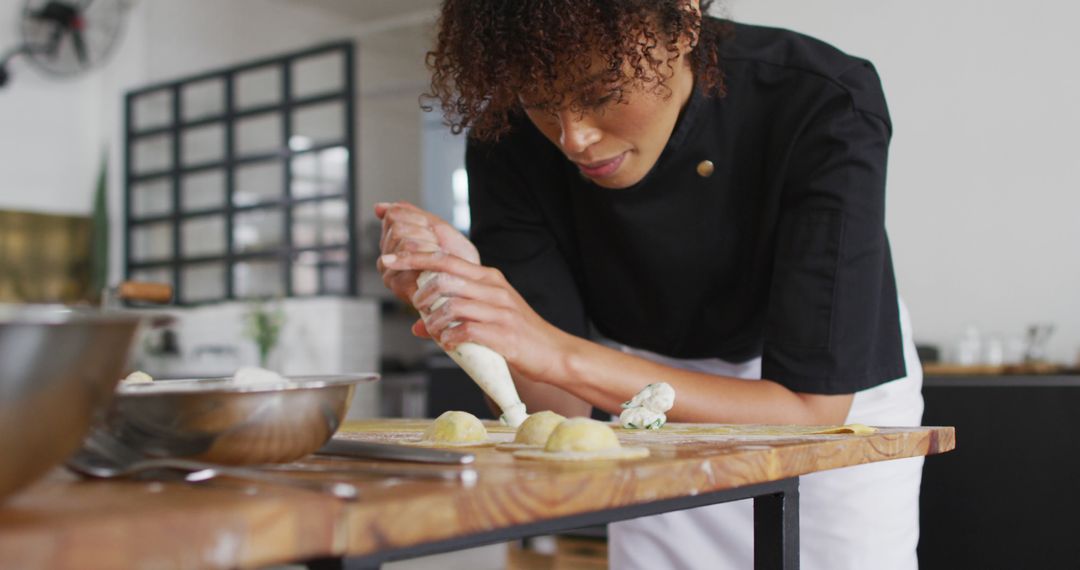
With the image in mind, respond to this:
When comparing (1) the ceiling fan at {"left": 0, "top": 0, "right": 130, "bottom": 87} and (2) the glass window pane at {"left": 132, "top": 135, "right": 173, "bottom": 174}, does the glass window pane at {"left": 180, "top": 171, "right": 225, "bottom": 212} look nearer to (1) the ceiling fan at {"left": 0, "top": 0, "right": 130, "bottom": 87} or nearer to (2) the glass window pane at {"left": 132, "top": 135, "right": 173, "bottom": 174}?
(2) the glass window pane at {"left": 132, "top": 135, "right": 173, "bottom": 174}

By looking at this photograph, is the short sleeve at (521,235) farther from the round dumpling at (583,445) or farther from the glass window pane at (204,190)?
the glass window pane at (204,190)

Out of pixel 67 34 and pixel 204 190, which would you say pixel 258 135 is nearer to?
pixel 204 190

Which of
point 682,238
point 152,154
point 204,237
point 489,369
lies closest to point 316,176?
point 204,237

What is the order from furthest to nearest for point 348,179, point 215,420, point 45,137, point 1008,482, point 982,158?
point 45,137 → point 348,179 → point 982,158 → point 1008,482 → point 215,420

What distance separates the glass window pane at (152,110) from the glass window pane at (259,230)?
0.84 metres

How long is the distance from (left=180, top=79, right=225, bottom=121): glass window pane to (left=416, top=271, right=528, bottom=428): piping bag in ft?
20.2

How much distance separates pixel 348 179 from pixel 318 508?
5.36 metres

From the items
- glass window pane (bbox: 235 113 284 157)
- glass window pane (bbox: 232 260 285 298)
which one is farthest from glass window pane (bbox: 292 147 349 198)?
glass window pane (bbox: 232 260 285 298)

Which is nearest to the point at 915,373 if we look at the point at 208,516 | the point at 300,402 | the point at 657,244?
the point at 657,244

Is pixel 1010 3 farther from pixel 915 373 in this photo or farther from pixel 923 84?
pixel 915 373

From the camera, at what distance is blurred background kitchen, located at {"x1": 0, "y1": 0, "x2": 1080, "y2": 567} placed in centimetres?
324

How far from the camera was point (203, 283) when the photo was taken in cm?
673

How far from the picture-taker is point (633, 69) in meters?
1.03

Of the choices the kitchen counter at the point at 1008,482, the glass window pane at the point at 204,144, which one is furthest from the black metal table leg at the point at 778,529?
the glass window pane at the point at 204,144
